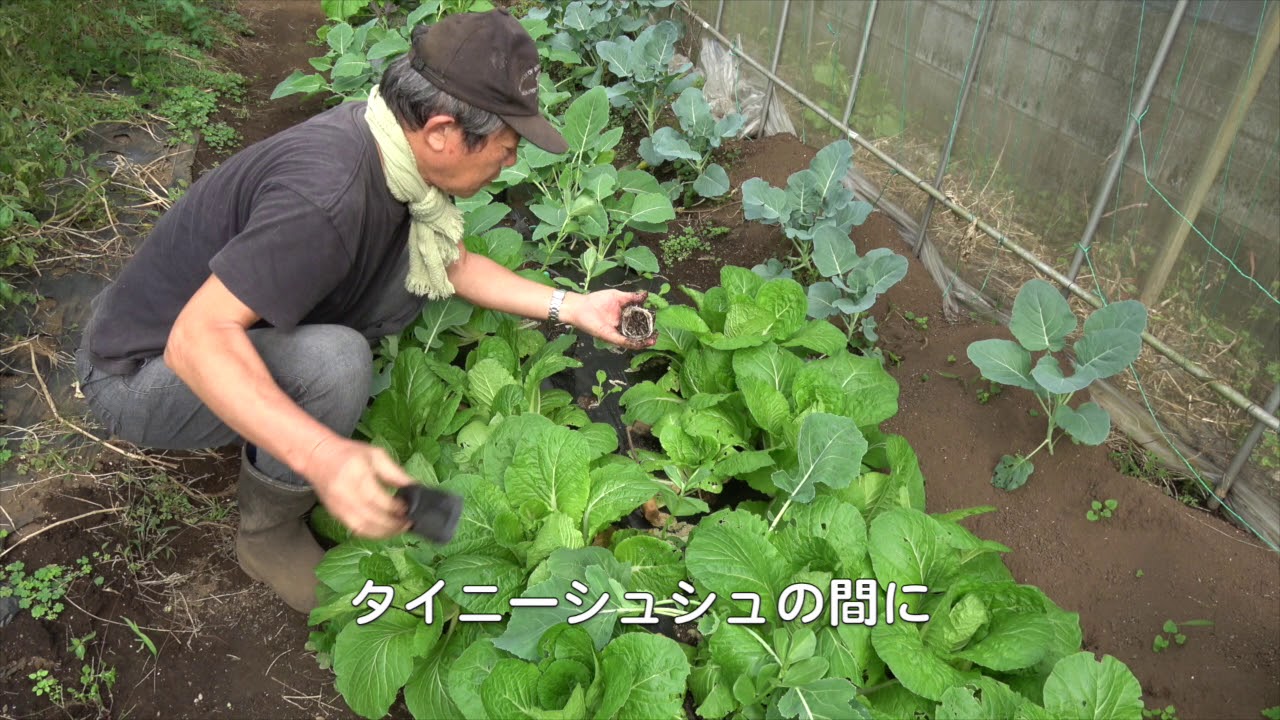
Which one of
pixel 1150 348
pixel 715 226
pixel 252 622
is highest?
pixel 1150 348

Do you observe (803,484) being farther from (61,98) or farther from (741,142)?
(61,98)

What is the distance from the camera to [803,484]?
2.06 metres

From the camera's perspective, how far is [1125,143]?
2.46 m

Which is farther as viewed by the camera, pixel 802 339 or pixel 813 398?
pixel 802 339

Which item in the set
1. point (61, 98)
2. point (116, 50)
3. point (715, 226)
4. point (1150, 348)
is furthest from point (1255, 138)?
point (116, 50)

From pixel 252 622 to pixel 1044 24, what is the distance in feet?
9.72

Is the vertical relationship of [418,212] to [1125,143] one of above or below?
below

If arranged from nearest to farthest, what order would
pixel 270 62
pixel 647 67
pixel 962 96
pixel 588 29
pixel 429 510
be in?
pixel 429 510 → pixel 962 96 → pixel 647 67 → pixel 588 29 → pixel 270 62

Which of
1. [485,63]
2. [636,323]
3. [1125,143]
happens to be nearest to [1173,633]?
[1125,143]

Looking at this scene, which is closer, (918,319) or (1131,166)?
(1131,166)

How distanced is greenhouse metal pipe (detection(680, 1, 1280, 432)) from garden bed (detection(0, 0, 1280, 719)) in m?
0.33

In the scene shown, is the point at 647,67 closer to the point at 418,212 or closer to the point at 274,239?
the point at 418,212

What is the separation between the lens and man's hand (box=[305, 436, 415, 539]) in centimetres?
146

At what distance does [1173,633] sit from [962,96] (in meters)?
1.92
